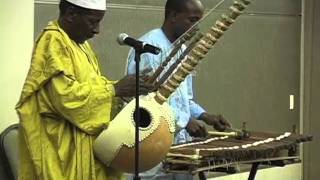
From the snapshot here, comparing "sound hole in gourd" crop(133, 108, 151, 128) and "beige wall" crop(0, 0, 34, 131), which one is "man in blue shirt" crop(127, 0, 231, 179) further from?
"beige wall" crop(0, 0, 34, 131)

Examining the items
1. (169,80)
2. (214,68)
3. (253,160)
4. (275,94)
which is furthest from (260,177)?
(169,80)

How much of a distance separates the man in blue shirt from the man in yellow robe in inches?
18.9

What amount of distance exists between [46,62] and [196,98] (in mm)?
2468

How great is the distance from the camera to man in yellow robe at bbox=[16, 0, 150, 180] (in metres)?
2.42

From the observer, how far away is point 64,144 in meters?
2.46

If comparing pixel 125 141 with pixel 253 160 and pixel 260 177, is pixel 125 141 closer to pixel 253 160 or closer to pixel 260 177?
pixel 253 160

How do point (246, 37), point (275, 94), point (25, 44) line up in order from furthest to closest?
point (275, 94)
point (246, 37)
point (25, 44)

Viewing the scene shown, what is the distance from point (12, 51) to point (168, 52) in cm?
91

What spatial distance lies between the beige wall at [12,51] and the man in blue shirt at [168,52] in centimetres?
64

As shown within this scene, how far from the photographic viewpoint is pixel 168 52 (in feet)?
9.75
